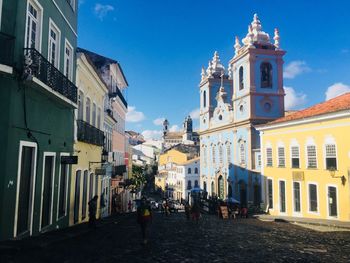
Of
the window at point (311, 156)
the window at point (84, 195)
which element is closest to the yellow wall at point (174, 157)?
the window at point (311, 156)

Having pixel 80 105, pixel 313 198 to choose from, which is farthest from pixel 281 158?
pixel 80 105

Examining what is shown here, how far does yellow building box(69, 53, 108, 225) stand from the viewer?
1381 centimetres

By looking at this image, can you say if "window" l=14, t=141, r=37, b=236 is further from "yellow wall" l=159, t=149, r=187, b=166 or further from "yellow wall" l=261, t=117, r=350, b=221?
"yellow wall" l=159, t=149, r=187, b=166

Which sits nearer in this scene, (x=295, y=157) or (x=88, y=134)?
(x=88, y=134)

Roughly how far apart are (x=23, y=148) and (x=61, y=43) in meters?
4.64

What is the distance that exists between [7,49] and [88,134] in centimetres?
815

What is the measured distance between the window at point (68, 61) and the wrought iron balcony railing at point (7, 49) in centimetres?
468

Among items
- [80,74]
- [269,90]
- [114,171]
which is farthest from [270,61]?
[80,74]

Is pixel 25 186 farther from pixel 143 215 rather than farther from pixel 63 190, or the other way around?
pixel 63 190

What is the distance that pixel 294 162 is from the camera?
23.8m

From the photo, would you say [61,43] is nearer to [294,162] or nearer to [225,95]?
[294,162]

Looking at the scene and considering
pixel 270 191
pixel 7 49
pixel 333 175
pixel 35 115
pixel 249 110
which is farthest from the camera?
pixel 249 110

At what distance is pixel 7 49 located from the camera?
7.36 metres

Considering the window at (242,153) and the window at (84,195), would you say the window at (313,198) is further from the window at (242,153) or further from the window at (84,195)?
the window at (84,195)
